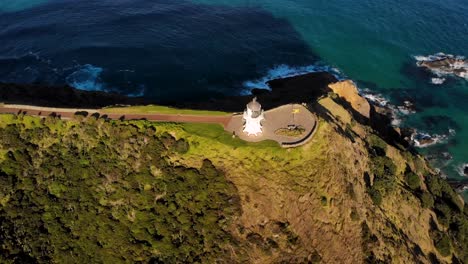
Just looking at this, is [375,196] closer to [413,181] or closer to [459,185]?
[413,181]

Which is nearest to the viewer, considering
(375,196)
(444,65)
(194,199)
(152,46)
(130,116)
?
(194,199)

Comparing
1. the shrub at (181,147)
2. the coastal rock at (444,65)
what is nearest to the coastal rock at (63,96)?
the shrub at (181,147)

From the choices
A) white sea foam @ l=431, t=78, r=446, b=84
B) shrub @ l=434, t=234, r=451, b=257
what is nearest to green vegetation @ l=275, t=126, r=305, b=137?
shrub @ l=434, t=234, r=451, b=257

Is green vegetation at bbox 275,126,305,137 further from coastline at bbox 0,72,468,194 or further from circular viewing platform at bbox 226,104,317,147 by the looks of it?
coastline at bbox 0,72,468,194

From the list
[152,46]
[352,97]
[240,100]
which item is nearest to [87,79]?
[152,46]

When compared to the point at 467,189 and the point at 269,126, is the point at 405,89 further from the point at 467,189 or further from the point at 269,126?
the point at 269,126

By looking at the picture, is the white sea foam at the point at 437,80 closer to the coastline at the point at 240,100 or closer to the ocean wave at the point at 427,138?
the coastline at the point at 240,100
